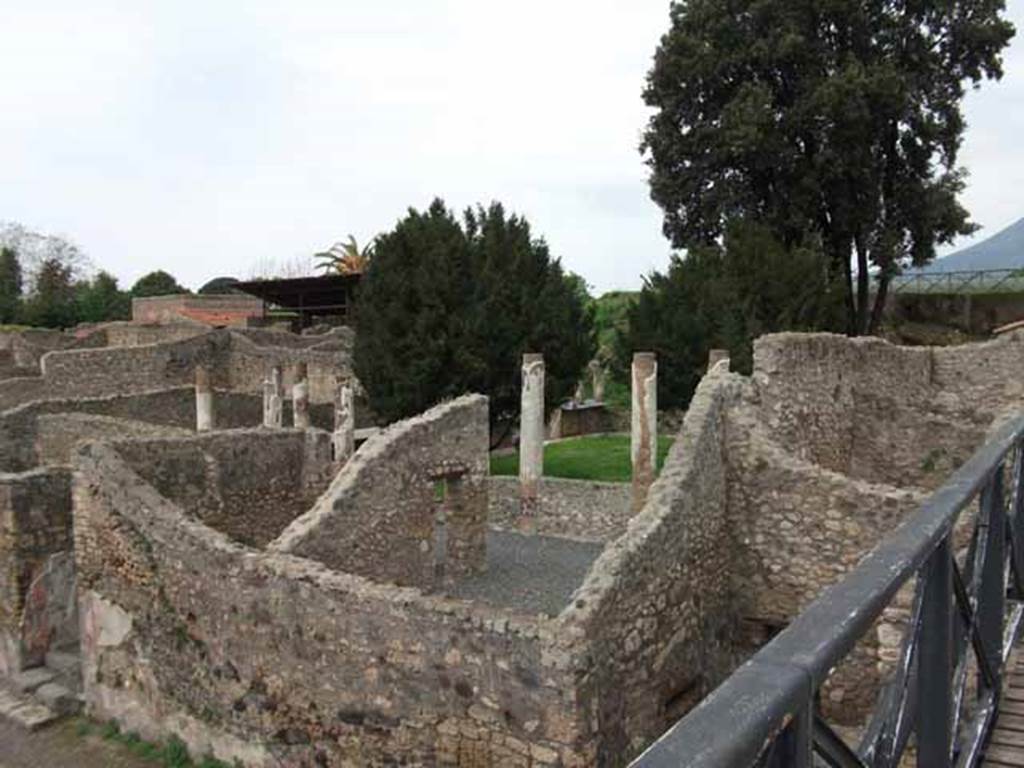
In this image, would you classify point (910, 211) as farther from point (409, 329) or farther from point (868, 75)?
point (409, 329)

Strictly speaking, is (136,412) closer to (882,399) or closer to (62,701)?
(62,701)

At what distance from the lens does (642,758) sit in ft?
3.89

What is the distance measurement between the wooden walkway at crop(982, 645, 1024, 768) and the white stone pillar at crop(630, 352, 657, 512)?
12.9 m

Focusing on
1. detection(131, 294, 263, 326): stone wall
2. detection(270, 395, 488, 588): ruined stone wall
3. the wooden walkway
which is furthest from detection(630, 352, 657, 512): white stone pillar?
detection(131, 294, 263, 326): stone wall

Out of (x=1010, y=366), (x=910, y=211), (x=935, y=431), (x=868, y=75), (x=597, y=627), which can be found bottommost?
(x=597, y=627)

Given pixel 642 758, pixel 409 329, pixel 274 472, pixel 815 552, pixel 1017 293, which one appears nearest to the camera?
pixel 642 758

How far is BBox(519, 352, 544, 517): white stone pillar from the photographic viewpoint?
59.2 ft

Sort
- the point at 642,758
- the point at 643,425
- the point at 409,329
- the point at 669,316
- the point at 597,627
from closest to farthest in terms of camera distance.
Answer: the point at 642,758 < the point at 597,627 < the point at 643,425 < the point at 409,329 < the point at 669,316

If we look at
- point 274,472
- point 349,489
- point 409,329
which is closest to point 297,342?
point 409,329

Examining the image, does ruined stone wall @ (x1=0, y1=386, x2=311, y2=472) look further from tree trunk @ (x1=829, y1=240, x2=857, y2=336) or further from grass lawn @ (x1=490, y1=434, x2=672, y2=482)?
tree trunk @ (x1=829, y1=240, x2=857, y2=336)

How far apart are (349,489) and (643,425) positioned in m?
8.16

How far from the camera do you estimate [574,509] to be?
1831 centimetres

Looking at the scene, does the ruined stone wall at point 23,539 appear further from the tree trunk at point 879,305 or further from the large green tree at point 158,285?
the large green tree at point 158,285

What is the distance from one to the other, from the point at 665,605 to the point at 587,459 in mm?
16650
